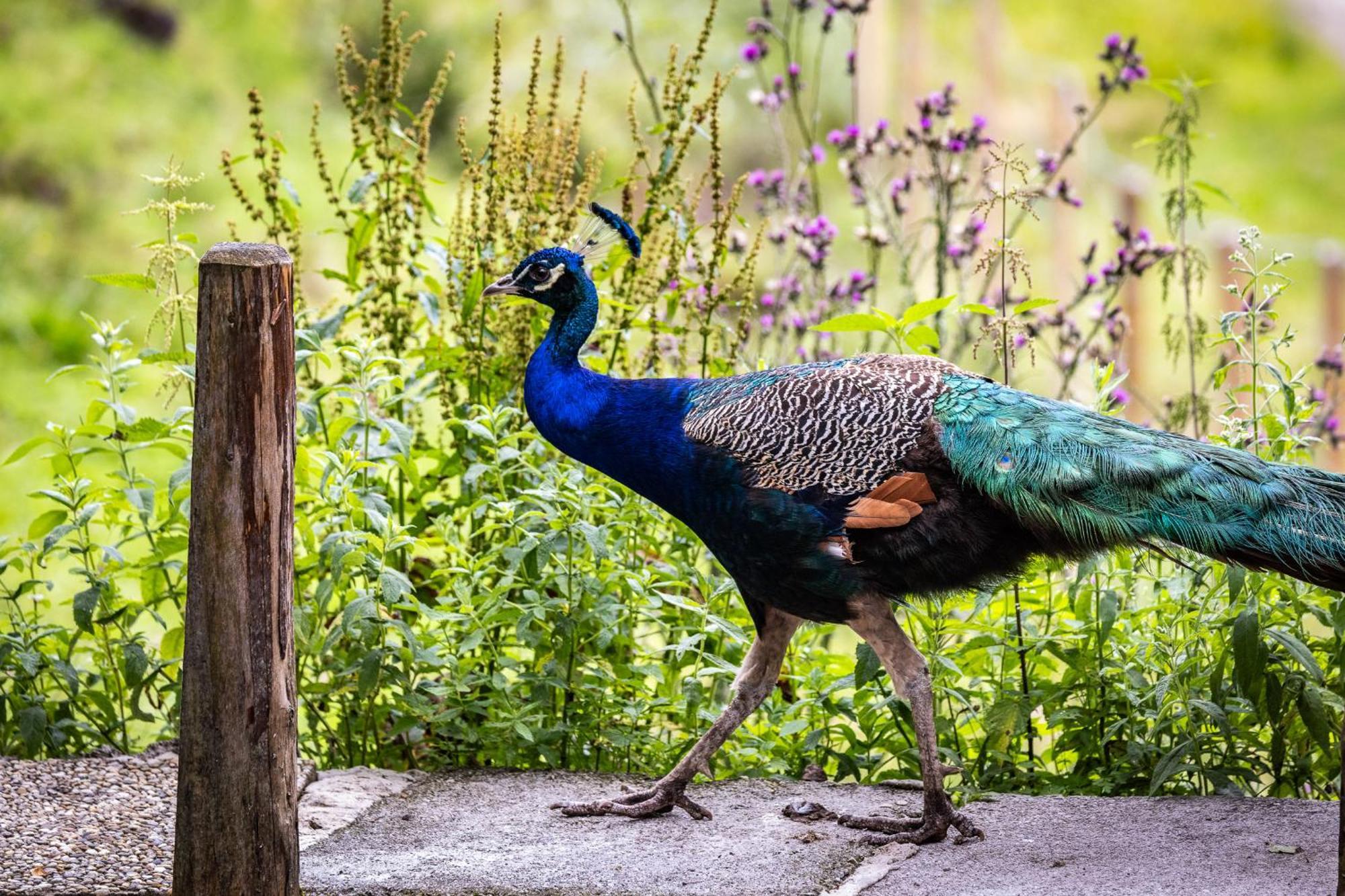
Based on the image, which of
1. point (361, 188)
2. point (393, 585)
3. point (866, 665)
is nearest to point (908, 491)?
point (866, 665)

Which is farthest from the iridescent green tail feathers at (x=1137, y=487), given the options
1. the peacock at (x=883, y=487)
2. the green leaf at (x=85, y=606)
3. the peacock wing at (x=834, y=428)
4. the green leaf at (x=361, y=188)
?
the green leaf at (x=85, y=606)

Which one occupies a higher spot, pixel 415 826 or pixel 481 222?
pixel 481 222

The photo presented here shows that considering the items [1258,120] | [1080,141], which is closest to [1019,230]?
[1080,141]

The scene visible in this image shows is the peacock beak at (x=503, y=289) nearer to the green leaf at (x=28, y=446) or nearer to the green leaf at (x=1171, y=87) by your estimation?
the green leaf at (x=28, y=446)

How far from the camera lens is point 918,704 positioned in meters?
3.59

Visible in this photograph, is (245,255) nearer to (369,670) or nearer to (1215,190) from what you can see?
(369,670)

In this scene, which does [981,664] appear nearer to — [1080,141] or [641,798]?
[641,798]

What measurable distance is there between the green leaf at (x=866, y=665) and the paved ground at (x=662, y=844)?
0.29 meters

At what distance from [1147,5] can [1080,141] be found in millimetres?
6299

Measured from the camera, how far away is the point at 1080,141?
1147 centimetres

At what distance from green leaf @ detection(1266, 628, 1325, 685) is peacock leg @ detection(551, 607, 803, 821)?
1.11 m

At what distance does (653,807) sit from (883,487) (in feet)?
3.15

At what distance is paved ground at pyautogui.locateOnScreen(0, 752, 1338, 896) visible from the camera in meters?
3.32

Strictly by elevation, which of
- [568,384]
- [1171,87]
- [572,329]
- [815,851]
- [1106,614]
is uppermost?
[1171,87]
